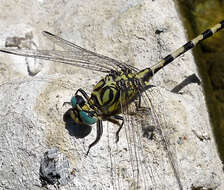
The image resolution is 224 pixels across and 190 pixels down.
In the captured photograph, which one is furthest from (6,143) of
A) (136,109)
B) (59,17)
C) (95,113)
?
(59,17)

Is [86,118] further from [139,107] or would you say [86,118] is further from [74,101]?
[139,107]

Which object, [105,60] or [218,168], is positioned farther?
[105,60]

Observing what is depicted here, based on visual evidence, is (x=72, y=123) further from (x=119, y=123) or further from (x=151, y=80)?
(x=151, y=80)

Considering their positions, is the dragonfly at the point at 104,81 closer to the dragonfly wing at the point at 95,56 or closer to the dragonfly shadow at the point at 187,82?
the dragonfly wing at the point at 95,56

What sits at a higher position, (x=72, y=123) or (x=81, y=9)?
(x=81, y=9)

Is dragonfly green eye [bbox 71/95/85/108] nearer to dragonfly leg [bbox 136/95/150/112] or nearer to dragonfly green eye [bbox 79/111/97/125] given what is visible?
dragonfly green eye [bbox 79/111/97/125]

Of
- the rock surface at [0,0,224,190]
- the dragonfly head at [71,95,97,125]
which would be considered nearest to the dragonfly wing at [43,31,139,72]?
the rock surface at [0,0,224,190]
